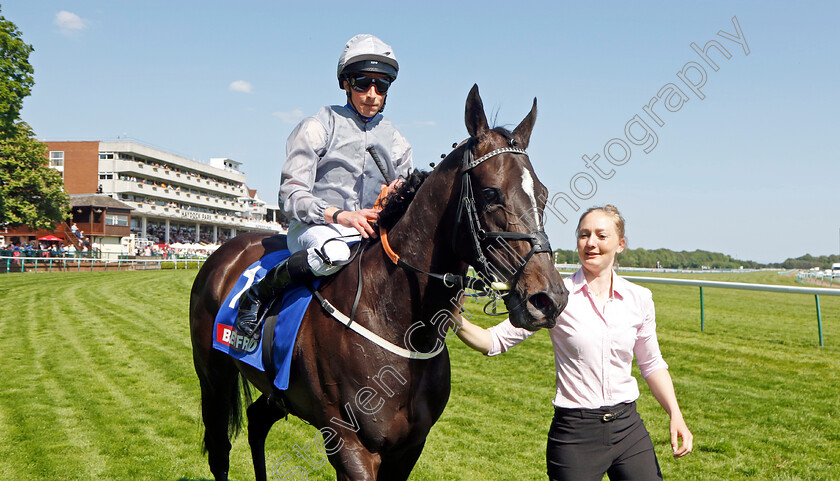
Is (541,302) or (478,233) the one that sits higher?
(478,233)

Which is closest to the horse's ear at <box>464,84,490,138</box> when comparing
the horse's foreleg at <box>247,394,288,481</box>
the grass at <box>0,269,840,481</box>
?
the horse's foreleg at <box>247,394,288,481</box>

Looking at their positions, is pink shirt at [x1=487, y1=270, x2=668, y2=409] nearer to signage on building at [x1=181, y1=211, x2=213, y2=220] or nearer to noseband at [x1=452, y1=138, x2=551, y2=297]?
noseband at [x1=452, y1=138, x2=551, y2=297]

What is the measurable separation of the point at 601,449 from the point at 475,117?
1.52m

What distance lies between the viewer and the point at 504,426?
518cm

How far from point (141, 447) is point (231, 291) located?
2.44m

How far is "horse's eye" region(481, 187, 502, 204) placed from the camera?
195 centimetres

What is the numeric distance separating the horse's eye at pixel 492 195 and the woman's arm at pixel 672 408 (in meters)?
1.18

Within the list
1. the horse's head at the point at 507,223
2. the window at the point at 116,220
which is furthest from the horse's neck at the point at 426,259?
the window at the point at 116,220

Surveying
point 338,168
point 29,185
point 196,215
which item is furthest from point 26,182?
point 338,168

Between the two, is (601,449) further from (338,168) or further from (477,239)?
(338,168)

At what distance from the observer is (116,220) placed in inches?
1802

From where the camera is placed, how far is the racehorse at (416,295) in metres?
1.90

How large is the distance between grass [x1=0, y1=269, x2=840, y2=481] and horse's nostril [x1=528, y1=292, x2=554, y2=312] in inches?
107

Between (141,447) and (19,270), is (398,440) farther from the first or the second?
(19,270)
